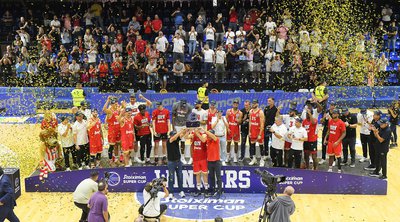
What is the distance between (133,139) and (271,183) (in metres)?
5.00

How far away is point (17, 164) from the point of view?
14.3 metres

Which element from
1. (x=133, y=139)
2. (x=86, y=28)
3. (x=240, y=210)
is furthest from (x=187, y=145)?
(x=86, y=28)

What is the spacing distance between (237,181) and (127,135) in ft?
9.92

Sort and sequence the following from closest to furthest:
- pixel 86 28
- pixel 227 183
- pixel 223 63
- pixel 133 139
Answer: pixel 227 183
pixel 133 139
pixel 223 63
pixel 86 28

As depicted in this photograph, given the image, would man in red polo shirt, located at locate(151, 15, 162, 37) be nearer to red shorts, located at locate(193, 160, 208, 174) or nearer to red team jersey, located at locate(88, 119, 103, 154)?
red team jersey, located at locate(88, 119, 103, 154)

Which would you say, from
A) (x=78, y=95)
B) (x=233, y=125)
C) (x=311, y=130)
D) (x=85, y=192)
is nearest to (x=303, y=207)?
(x=311, y=130)

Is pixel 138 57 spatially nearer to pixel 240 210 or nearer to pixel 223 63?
pixel 223 63

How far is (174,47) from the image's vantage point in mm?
22016

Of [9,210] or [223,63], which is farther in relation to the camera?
[223,63]

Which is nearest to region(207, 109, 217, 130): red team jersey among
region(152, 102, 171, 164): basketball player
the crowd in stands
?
region(152, 102, 171, 164): basketball player

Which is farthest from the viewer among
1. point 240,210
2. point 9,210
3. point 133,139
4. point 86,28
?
point 86,28

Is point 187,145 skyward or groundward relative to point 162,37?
groundward

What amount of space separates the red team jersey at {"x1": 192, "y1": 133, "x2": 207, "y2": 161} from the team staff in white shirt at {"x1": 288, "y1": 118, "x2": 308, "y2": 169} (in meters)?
2.21

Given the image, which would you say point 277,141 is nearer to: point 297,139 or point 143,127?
point 297,139
